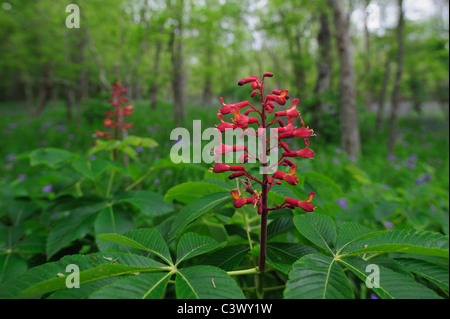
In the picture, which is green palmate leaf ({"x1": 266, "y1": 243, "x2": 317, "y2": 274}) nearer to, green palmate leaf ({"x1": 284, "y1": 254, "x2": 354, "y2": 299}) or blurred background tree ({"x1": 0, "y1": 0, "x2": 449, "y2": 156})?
green palmate leaf ({"x1": 284, "y1": 254, "x2": 354, "y2": 299})

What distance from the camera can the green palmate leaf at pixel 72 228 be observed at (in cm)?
105

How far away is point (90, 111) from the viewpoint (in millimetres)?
8938

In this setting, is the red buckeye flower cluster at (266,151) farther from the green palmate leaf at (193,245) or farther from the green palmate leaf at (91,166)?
the green palmate leaf at (91,166)

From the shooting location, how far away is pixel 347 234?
30.2 inches

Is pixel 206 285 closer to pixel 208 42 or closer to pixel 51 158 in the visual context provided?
pixel 51 158

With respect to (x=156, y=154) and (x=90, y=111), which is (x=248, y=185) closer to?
(x=156, y=154)

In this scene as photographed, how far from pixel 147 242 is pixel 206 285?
24 cm

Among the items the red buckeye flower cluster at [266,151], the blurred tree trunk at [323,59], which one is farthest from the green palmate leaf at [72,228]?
the blurred tree trunk at [323,59]

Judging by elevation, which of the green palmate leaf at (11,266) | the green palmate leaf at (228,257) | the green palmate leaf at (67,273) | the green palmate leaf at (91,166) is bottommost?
the green palmate leaf at (11,266)

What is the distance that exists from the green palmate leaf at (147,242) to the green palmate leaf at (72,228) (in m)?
0.43

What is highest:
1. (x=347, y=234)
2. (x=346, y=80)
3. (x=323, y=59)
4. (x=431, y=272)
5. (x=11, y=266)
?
(x=323, y=59)

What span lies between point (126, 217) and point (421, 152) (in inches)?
335

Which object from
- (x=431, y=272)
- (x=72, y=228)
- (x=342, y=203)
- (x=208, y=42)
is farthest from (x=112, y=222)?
(x=208, y=42)
